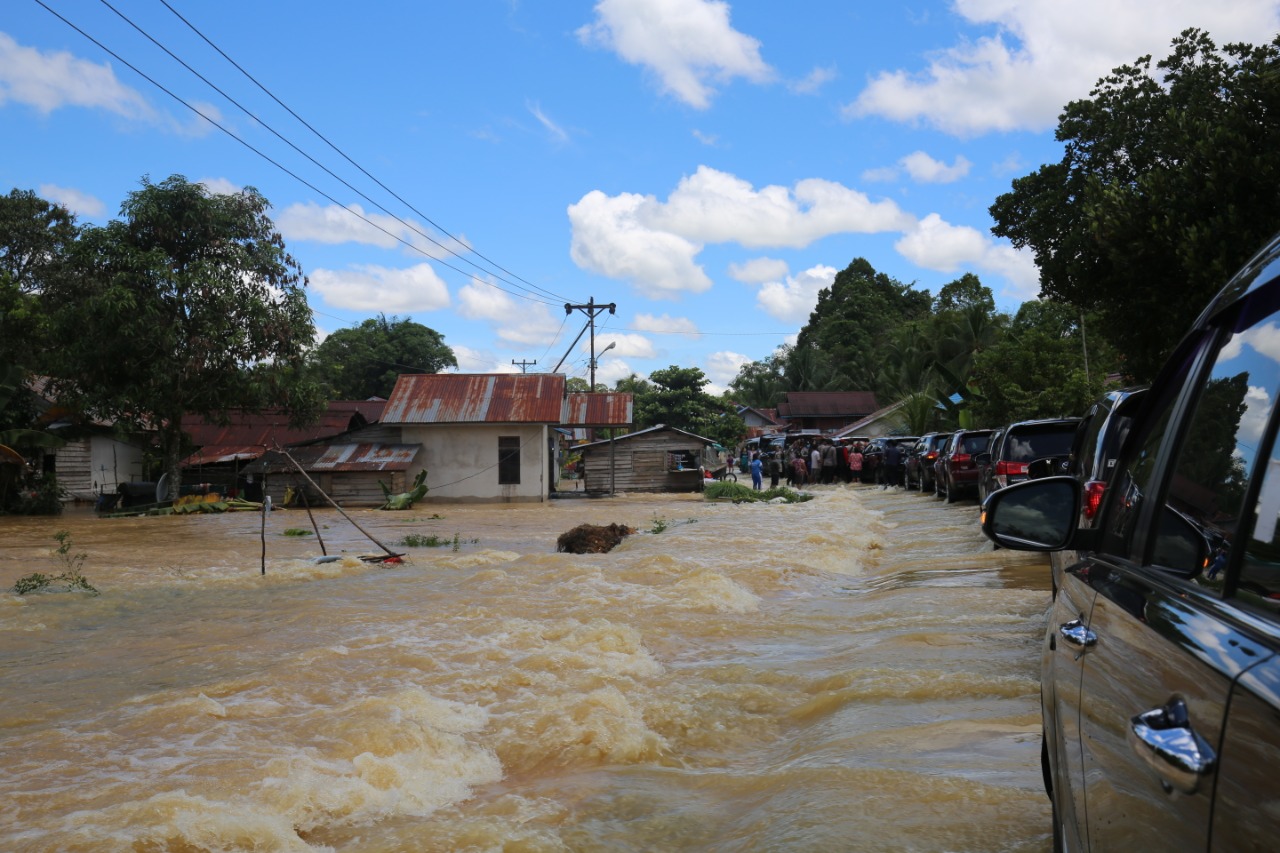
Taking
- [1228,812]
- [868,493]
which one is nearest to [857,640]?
[1228,812]

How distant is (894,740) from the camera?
5.70 metres

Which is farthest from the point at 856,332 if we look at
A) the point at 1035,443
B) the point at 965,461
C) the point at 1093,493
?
the point at 1093,493

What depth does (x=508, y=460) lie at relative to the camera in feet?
121

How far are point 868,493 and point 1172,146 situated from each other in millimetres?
19168

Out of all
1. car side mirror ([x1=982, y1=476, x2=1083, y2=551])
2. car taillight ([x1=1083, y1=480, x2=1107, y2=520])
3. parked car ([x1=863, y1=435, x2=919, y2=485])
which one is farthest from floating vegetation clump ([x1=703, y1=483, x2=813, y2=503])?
car side mirror ([x1=982, y1=476, x2=1083, y2=551])

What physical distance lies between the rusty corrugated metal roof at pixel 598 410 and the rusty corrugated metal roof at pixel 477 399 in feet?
2.44

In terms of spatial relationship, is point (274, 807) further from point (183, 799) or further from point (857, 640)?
point (857, 640)

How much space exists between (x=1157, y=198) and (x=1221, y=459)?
14616 millimetres

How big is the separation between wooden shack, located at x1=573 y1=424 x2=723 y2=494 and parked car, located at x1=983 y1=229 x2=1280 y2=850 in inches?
1442

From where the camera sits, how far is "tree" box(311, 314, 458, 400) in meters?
70.8

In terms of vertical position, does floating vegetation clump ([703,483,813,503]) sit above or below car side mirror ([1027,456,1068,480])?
below

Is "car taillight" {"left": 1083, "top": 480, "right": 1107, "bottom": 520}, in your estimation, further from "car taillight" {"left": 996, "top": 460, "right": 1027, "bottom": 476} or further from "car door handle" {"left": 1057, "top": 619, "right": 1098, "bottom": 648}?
"car taillight" {"left": 996, "top": 460, "right": 1027, "bottom": 476}

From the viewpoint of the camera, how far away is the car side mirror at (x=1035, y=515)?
2.83m

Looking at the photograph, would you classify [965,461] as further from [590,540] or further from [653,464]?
[653,464]
